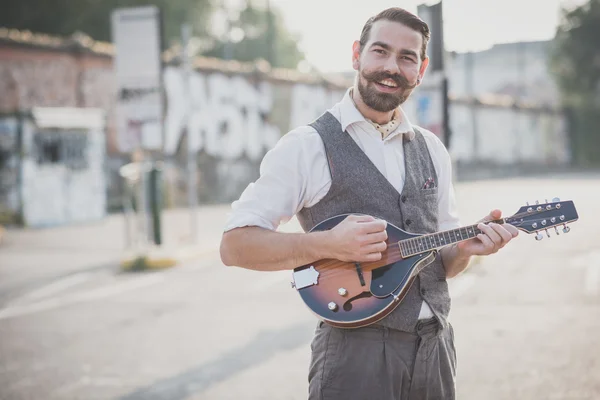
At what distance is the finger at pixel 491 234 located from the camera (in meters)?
2.70

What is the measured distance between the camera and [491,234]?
270 centimetres

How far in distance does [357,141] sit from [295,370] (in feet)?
12.1

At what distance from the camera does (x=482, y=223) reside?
9.00 ft

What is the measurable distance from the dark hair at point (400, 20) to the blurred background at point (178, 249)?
120 cm

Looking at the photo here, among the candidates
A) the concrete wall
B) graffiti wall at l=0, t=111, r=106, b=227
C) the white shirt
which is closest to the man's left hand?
the white shirt

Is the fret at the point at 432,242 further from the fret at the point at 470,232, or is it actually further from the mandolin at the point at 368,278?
the fret at the point at 470,232

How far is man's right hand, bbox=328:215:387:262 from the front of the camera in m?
2.50

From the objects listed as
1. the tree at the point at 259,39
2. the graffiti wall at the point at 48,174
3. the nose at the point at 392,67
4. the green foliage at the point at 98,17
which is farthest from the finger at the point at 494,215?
the tree at the point at 259,39

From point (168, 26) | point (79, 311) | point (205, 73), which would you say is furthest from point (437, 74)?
point (168, 26)

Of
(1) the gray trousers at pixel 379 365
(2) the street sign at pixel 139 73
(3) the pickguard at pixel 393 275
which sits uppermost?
(2) the street sign at pixel 139 73

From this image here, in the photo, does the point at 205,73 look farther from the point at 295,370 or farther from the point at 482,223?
the point at 482,223

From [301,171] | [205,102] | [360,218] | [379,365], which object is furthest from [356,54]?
[205,102]

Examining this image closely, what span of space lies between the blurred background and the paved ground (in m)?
0.03

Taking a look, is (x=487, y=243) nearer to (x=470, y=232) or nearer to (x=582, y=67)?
(x=470, y=232)
